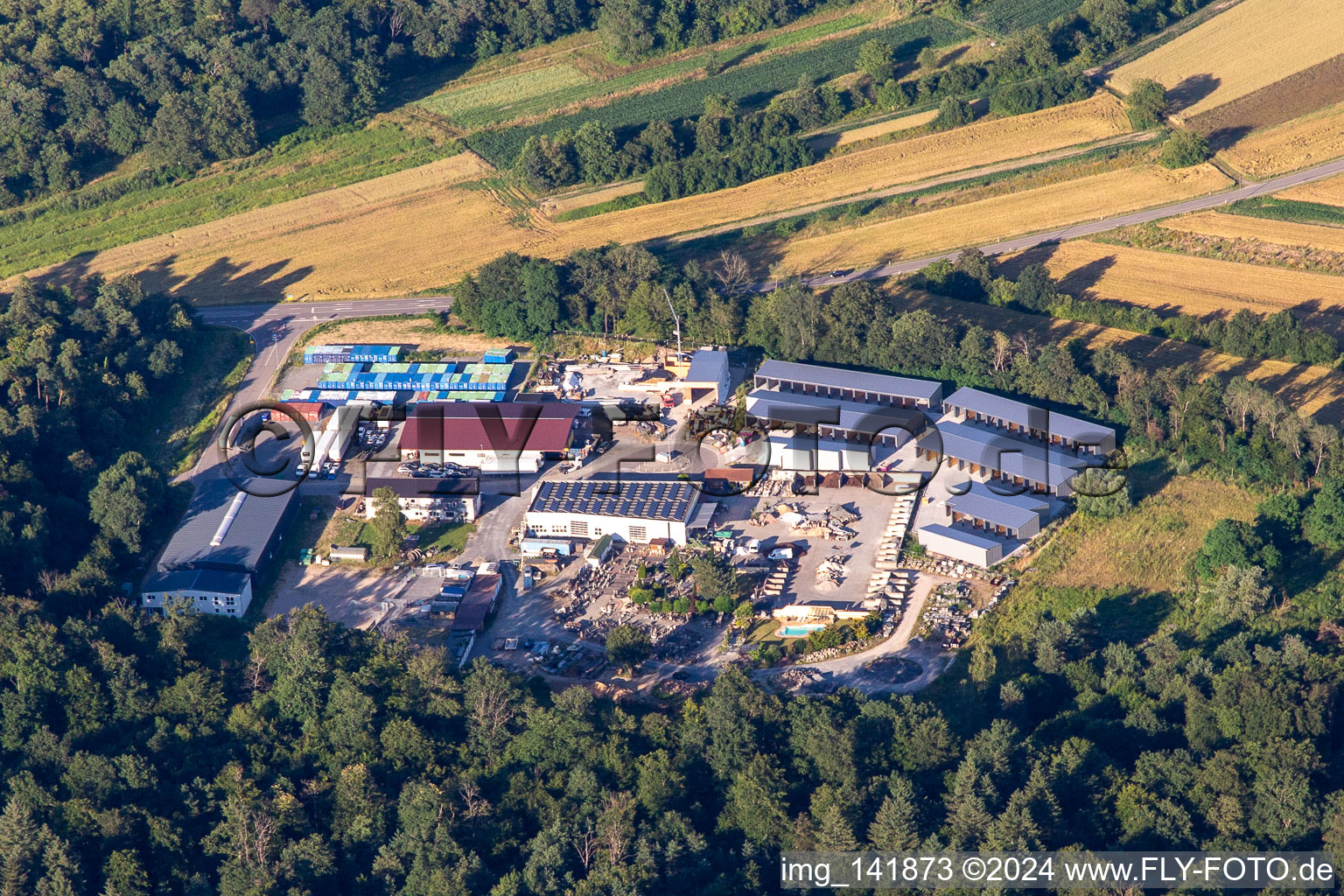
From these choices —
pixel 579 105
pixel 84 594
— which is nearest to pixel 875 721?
pixel 84 594

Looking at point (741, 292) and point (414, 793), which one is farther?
point (741, 292)

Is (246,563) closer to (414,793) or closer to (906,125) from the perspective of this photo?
(414,793)

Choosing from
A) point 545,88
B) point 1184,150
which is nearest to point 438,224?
point 545,88

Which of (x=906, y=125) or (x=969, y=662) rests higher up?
(x=906, y=125)

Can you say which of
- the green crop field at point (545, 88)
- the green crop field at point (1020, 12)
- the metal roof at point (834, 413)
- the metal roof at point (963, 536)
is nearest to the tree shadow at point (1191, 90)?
the green crop field at point (1020, 12)

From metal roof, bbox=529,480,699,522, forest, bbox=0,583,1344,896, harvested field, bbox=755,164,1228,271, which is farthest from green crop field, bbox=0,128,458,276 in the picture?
forest, bbox=0,583,1344,896

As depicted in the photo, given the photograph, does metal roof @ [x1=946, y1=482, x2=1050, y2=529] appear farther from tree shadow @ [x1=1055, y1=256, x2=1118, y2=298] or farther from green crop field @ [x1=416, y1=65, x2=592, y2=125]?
green crop field @ [x1=416, y1=65, x2=592, y2=125]
